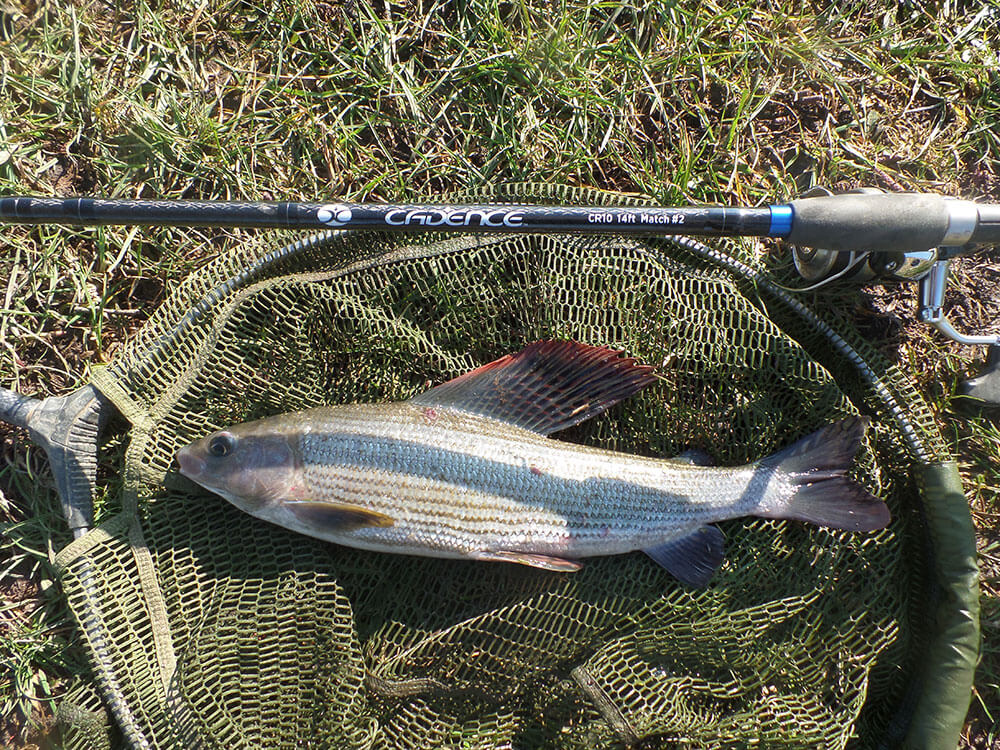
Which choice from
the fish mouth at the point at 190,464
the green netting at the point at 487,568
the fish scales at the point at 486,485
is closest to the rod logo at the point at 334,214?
the green netting at the point at 487,568

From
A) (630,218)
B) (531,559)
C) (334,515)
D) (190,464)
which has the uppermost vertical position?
(630,218)

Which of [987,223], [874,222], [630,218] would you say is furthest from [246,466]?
[987,223]

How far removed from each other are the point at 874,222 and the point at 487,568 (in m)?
1.98

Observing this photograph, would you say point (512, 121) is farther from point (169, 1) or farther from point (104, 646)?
point (104, 646)

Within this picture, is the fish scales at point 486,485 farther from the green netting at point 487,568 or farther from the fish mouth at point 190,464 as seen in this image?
the fish mouth at point 190,464

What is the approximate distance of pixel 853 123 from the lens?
344 cm

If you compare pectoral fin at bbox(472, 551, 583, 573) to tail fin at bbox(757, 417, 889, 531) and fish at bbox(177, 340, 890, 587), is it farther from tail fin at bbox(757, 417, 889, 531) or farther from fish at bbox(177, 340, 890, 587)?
tail fin at bbox(757, 417, 889, 531)

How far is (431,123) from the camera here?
328 centimetres

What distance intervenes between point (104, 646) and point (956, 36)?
15.5 feet

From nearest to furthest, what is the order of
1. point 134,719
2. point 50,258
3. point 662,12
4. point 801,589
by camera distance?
point 134,719, point 801,589, point 50,258, point 662,12

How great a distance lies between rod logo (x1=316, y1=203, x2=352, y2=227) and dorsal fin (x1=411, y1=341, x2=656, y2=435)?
0.76 meters

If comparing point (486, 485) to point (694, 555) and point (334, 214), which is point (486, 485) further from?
point (334, 214)

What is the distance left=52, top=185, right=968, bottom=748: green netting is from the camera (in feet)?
8.95

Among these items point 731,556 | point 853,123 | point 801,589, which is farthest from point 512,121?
point 801,589
